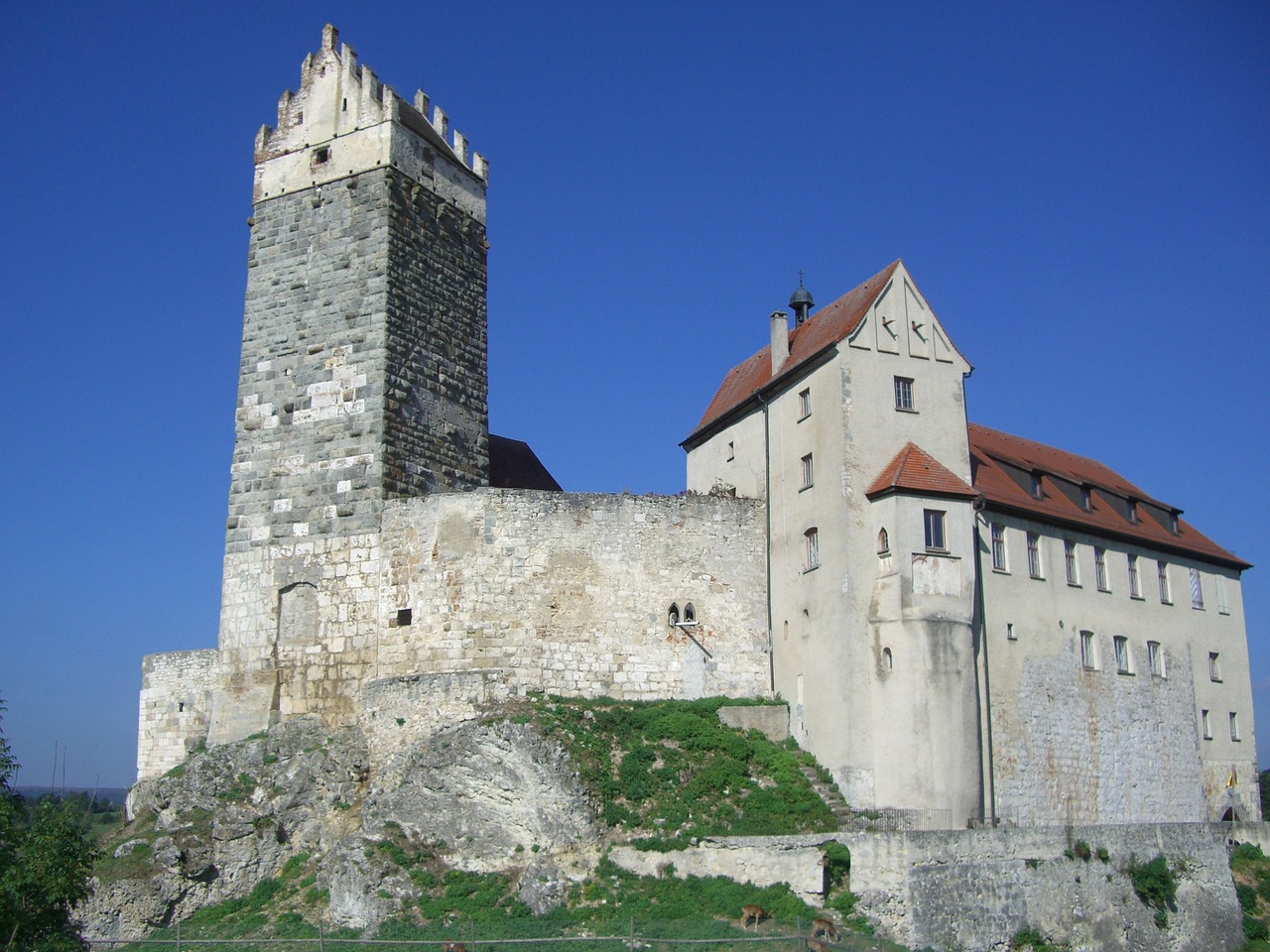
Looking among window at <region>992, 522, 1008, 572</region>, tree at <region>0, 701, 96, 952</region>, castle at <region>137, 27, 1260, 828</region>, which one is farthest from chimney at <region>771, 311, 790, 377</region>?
tree at <region>0, 701, 96, 952</region>

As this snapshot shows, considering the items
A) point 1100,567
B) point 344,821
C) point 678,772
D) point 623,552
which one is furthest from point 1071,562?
point 344,821

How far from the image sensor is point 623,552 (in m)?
33.8

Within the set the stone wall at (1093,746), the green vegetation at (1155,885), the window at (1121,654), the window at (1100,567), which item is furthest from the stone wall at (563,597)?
the window at (1121,654)

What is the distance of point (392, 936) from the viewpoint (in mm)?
26703

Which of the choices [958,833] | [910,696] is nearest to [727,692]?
[910,696]

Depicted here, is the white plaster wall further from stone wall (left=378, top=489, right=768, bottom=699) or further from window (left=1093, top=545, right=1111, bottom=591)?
stone wall (left=378, top=489, right=768, bottom=699)

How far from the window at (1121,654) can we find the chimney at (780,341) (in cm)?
1241

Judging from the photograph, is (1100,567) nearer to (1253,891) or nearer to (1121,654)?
(1121,654)

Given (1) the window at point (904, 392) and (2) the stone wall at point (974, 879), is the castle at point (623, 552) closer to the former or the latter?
(1) the window at point (904, 392)

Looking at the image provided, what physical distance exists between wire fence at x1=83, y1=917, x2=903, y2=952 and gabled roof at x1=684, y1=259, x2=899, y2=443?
1456 cm

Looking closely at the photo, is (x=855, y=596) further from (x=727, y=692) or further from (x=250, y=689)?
(x=250, y=689)

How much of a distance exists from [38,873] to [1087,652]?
27137mm

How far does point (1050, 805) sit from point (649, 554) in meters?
12.1

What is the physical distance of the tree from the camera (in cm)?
2127
